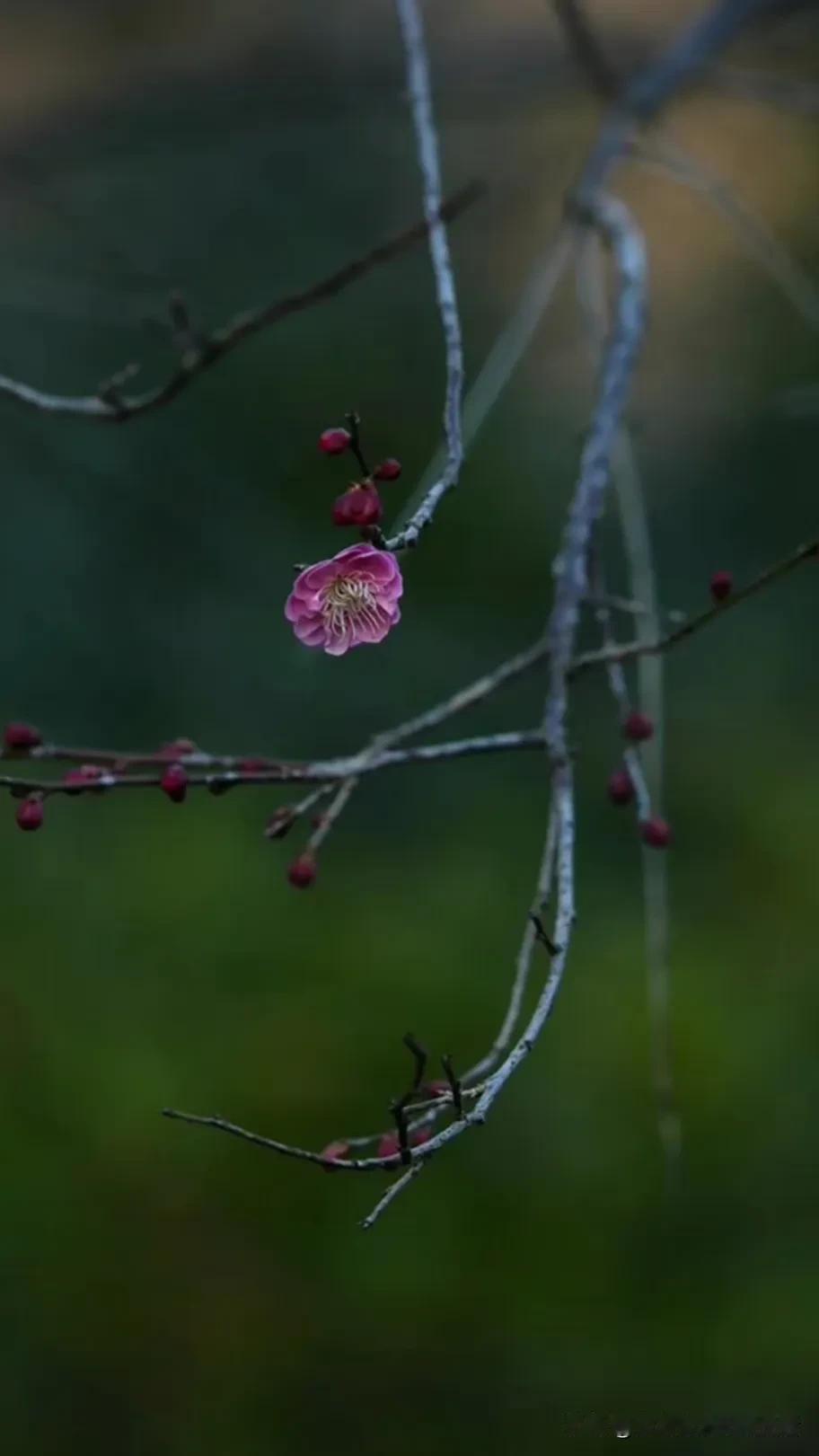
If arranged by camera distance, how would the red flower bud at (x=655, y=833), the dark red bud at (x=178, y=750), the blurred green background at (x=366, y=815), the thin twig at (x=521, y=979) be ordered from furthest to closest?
the blurred green background at (x=366, y=815) < the red flower bud at (x=655, y=833) < the dark red bud at (x=178, y=750) < the thin twig at (x=521, y=979)

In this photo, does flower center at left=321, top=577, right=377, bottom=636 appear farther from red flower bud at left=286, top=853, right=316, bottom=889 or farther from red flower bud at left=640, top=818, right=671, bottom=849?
red flower bud at left=640, top=818, right=671, bottom=849

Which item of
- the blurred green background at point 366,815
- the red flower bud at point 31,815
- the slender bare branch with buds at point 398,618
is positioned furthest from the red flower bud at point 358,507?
the blurred green background at point 366,815

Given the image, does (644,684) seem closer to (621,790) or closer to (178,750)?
(621,790)

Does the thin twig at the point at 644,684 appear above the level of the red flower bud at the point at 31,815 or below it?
above

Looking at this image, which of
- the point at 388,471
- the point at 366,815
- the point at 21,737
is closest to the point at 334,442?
A: the point at 388,471

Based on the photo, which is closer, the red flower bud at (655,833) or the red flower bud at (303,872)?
the red flower bud at (303,872)

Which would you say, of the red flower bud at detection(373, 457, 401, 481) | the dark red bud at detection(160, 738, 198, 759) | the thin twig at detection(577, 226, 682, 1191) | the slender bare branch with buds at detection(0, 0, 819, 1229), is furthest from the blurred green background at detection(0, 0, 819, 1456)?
the red flower bud at detection(373, 457, 401, 481)

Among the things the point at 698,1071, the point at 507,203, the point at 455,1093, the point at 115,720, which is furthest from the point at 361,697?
the point at 455,1093

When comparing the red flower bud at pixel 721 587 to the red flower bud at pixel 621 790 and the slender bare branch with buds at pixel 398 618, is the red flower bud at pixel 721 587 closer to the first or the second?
the slender bare branch with buds at pixel 398 618
